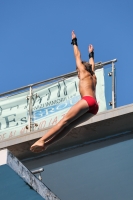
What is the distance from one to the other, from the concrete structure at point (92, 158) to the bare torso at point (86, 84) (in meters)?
2.12

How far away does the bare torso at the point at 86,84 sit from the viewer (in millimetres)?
8133

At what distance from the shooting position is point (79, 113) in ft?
25.9

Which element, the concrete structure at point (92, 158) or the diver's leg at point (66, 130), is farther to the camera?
the concrete structure at point (92, 158)

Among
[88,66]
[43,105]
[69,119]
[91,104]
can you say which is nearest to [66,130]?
[69,119]

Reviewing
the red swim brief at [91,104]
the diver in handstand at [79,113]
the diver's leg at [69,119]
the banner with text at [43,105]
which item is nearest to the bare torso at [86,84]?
the diver in handstand at [79,113]

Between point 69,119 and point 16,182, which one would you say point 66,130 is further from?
point 16,182

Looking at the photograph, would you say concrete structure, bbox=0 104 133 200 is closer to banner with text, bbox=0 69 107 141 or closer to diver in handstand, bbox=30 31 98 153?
banner with text, bbox=0 69 107 141

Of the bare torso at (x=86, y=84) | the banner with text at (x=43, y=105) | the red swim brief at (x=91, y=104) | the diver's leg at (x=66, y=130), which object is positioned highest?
the banner with text at (x=43, y=105)

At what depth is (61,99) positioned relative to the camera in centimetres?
1180

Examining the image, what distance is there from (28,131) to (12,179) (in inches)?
190

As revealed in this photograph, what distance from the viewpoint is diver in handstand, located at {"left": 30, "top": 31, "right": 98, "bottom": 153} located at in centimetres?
775

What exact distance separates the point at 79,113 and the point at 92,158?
2.71m

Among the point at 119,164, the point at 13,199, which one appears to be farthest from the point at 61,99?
the point at 13,199

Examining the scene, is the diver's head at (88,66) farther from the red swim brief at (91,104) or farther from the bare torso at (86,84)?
the red swim brief at (91,104)
